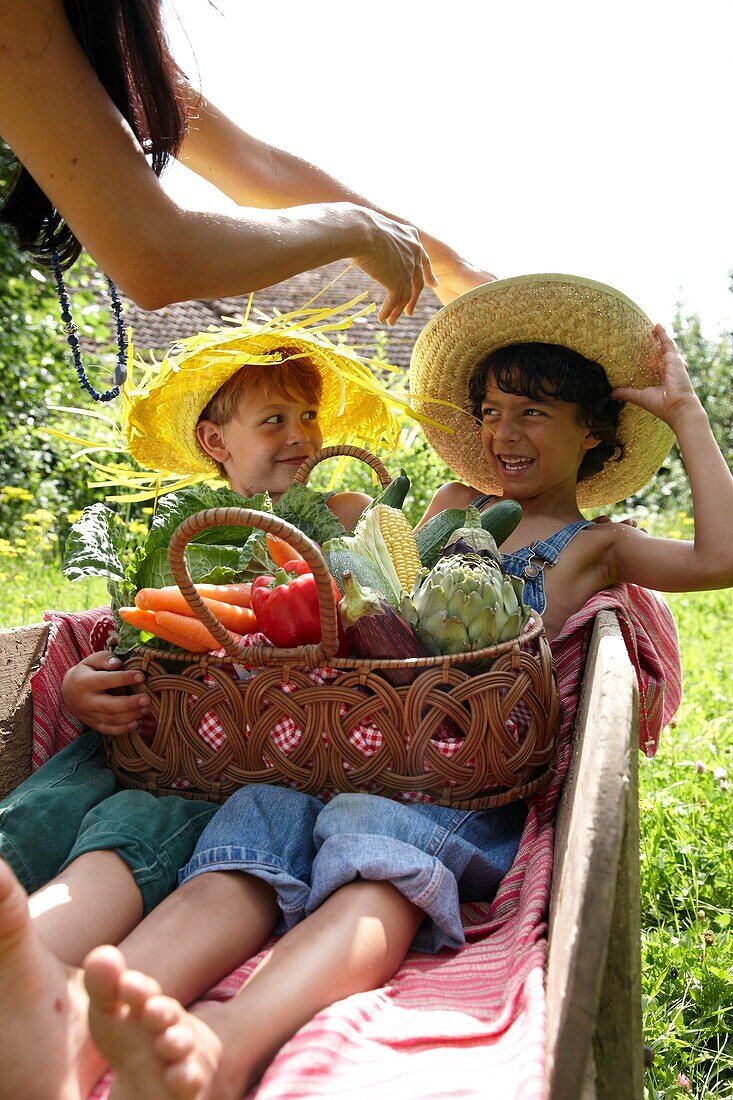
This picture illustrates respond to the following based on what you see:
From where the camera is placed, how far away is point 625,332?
2541 mm

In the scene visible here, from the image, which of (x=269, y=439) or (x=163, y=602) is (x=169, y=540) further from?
(x=269, y=439)

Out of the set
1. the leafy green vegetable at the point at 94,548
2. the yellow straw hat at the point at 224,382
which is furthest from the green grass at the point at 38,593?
the leafy green vegetable at the point at 94,548

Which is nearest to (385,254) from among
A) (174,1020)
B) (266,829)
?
(266,829)

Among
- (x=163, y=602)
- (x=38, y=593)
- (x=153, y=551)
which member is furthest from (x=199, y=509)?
(x=38, y=593)

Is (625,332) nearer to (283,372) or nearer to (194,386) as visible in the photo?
(283,372)

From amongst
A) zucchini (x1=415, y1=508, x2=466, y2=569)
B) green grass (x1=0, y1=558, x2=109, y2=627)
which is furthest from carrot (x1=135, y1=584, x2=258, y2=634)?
green grass (x1=0, y1=558, x2=109, y2=627)

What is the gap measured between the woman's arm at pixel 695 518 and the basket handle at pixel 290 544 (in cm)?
104

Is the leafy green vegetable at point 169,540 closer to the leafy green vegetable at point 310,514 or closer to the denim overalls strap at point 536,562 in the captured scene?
the leafy green vegetable at point 310,514

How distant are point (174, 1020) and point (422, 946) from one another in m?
0.68

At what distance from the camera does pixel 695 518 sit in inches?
91.1

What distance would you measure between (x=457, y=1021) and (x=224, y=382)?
1974mm

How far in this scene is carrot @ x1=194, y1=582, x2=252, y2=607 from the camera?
200 cm

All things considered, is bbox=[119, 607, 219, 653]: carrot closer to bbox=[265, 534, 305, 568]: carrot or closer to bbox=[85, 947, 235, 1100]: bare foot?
bbox=[265, 534, 305, 568]: carrot

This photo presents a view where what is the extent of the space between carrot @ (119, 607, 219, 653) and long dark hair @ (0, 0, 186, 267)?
834 mm
